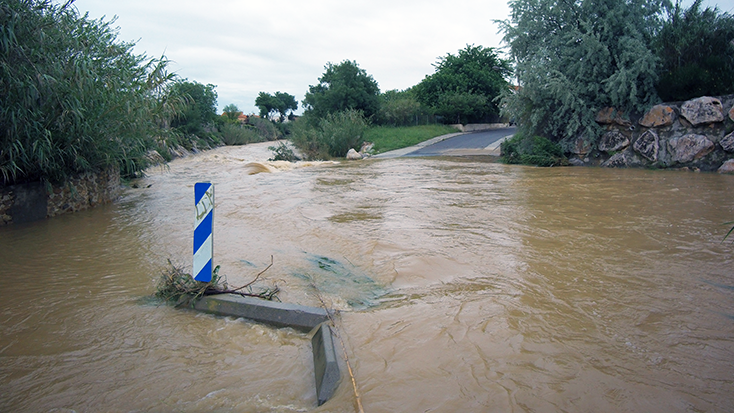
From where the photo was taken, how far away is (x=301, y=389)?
2604 millimetres

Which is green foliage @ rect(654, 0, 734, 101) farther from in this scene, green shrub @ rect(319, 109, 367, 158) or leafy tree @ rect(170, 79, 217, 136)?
leafy tree @ rect(170, 79, 217, 136)

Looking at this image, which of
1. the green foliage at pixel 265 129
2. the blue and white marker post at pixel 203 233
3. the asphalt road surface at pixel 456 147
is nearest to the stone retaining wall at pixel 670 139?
the asphalt road surface at pixel 456 147

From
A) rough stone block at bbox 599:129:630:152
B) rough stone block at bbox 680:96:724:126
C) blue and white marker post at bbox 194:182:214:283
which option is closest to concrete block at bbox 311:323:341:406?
blue and white marker post at bbox 194:182:214:283

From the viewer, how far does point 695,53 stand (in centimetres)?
1454

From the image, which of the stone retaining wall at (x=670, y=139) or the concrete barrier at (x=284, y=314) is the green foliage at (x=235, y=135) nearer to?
the stone retaining wall at (x=670, y=139)

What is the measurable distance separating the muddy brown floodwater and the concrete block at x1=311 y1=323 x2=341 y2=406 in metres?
0.06

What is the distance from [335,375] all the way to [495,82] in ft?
140

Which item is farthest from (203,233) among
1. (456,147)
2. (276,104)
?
(276,104)

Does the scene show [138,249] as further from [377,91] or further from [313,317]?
[377,91]

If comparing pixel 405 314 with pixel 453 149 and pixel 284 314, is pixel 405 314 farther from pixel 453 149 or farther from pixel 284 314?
→ pixel 453 149

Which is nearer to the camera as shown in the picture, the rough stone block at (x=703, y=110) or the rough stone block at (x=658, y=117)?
the rough stone block at (x=703, y=110)

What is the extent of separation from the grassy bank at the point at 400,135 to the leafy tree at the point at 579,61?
11.1 meters

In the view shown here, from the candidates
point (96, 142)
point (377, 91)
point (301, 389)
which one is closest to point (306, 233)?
point (301, 389)

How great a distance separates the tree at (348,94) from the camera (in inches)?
1390
